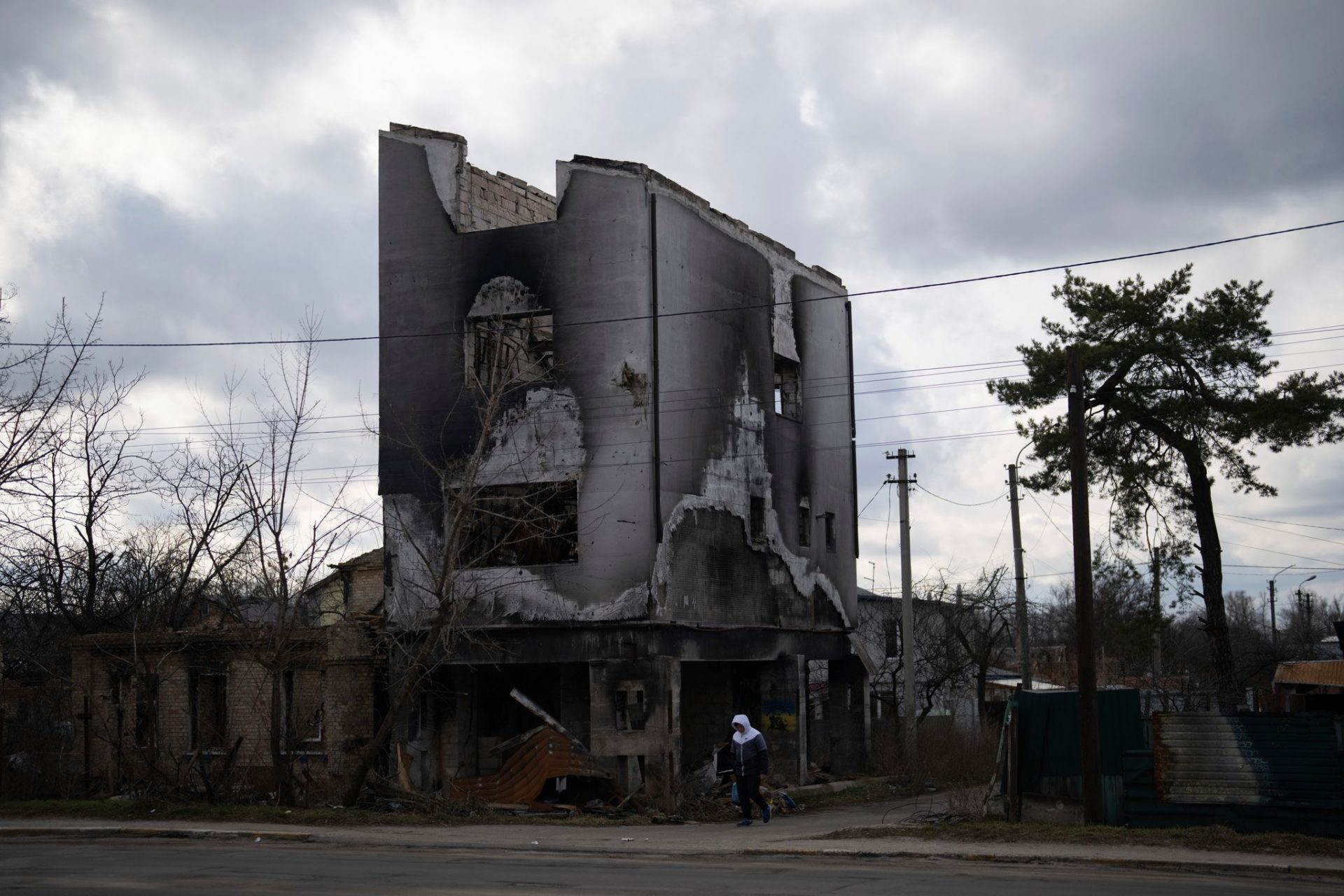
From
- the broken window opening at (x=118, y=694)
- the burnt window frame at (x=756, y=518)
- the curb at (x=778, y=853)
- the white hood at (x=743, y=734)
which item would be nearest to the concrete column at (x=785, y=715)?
the burnt window frame at (x=756, y=518)

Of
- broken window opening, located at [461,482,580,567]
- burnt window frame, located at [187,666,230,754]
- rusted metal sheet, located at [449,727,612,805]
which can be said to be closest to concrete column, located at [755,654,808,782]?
rusted metal sheet, located at [449,727,612,805]

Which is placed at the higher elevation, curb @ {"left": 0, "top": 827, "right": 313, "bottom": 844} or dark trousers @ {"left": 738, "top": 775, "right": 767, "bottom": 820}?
dark trousers @ {"left": 738, "top": 775, "right": 767, "bottom": 820}

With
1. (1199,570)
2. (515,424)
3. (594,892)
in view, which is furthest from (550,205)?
(594,892)

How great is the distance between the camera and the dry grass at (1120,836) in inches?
629

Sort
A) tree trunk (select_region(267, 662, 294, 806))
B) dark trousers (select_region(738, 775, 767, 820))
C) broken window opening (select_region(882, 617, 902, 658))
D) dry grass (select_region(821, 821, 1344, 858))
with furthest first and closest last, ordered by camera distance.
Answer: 1. broken window opening (select_region(882, 617, 902, 658))
2. tree trunk (select_region(267, 662, 294, 806))
3. dark trousers (select_region(738, 775, 767, 820))
4. dry grass (select_region(821, 821, 1344, 858))

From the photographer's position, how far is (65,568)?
108 feet

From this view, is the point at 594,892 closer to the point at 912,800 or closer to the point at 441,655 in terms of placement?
the point at 441,655

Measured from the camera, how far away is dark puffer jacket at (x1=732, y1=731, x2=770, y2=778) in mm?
21141

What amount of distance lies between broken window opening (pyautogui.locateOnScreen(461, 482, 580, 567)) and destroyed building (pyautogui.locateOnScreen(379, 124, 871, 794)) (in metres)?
0.06

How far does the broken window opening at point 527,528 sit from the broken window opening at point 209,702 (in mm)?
6724

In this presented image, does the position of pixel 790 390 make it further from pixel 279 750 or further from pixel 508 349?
pixel 279 750

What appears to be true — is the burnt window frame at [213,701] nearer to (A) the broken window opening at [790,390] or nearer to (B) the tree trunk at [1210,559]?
(A) the broken window opening at [790,390]

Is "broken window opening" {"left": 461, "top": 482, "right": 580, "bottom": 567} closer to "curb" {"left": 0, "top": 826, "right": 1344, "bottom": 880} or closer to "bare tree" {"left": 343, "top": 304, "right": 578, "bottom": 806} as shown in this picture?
"bare tree" {"left": 343, "top": 304, "right": 578, "bottom": 806}

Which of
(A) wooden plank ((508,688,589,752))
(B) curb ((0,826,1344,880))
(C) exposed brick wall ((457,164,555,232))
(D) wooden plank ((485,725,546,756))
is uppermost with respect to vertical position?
(C) exposed brick wall ((457,164,555,232))
